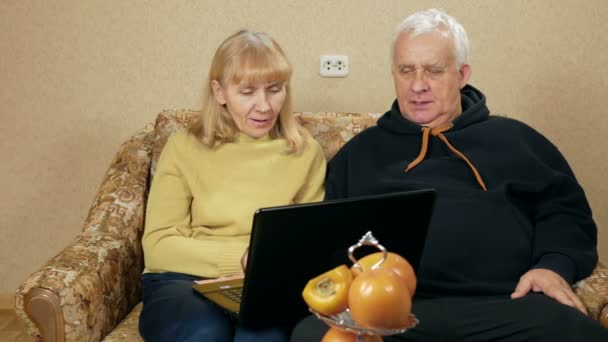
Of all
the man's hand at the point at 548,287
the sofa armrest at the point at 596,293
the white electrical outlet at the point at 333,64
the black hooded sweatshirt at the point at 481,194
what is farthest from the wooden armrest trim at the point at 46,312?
the white electrical outlet at the point at 333,64

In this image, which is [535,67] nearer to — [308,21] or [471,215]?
[308,21]

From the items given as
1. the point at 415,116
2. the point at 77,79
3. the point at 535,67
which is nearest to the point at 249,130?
the point at 415,116

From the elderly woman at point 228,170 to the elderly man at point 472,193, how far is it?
147 mm

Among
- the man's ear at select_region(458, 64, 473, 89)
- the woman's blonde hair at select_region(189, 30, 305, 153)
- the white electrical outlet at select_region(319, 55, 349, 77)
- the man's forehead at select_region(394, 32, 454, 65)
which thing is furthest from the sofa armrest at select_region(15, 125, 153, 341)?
the man's ear at select_region(458, 64, 473, 89)

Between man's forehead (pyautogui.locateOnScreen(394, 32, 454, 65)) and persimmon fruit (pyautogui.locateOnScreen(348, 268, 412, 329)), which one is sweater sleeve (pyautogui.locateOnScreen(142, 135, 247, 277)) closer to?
man's forehead (pyautogui.locateOnScreen(394, 32, 454, 65))

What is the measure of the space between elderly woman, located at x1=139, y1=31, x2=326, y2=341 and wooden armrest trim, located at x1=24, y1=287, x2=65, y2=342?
0.25m

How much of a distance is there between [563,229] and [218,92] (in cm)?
95

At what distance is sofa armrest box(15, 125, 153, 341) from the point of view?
1.70 meters

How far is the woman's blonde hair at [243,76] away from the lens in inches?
80.0

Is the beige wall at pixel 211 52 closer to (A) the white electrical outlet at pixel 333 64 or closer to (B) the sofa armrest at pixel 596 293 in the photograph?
(A) the white electrical outlet at pixel 333 64

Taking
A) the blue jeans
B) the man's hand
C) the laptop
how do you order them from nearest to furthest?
the laptop, the blue jeans, the man's hand

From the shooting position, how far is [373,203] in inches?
A: 52.7

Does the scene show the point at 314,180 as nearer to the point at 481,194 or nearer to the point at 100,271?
the point at 481,194

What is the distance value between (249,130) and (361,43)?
32.5 inches
